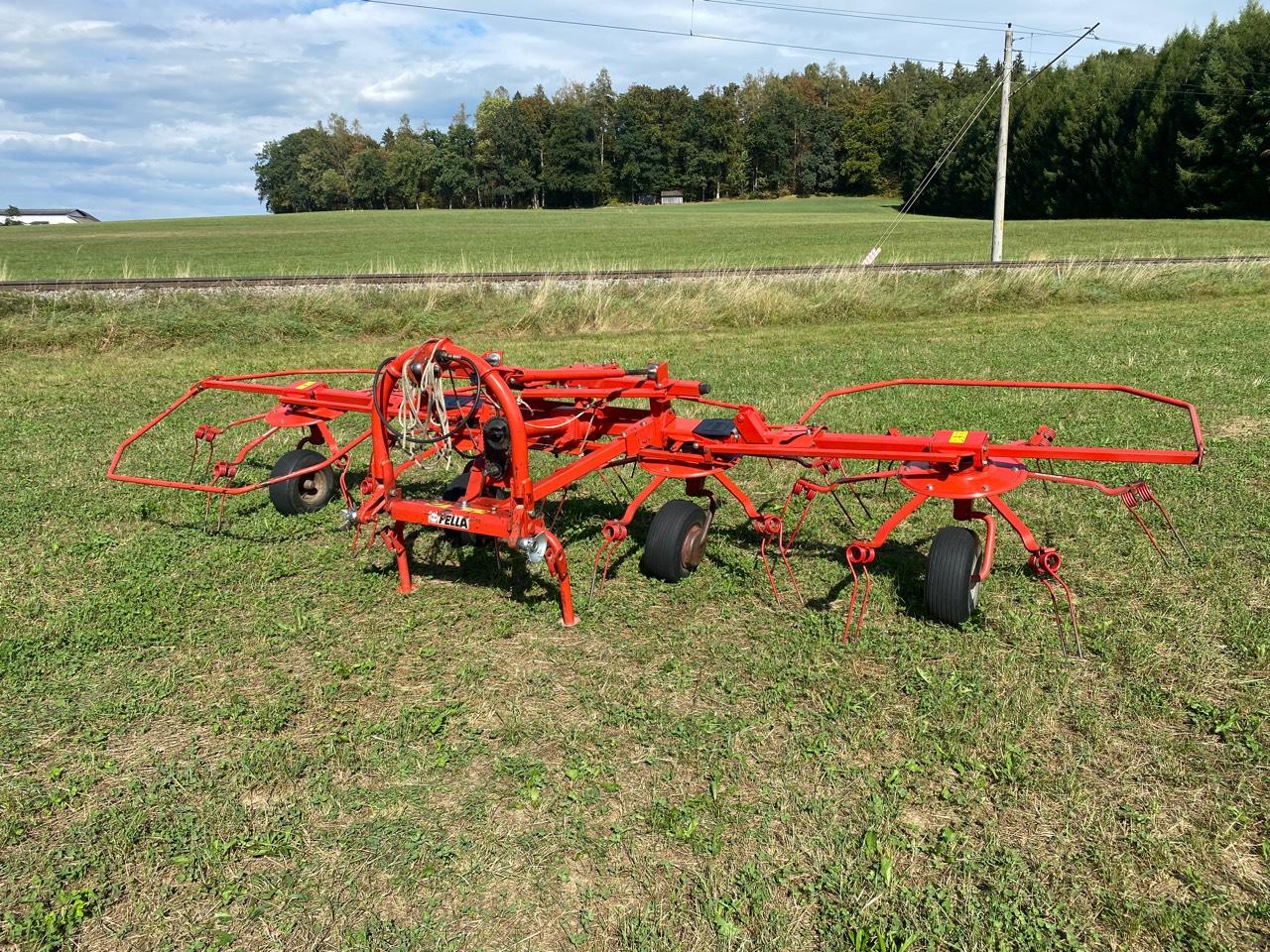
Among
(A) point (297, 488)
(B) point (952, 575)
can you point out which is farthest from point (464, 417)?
(B) point (952, 575)

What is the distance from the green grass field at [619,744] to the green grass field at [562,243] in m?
19.9

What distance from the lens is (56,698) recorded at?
4.62 meters

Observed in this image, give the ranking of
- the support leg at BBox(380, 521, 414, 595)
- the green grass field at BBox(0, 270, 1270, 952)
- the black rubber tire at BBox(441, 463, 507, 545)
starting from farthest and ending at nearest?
1. the black rubber tire at BBox(441, 463, 507, 545)
2. the support leg at BBox(380, 521, 414, 595)
3. the green grass field at BBox(0, 270, 1270, 952)

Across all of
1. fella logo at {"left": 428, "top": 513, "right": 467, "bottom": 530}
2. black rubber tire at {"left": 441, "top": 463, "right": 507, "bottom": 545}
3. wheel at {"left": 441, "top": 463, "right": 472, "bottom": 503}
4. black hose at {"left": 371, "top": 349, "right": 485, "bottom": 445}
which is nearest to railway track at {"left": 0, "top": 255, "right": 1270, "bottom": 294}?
black rubber tire at {"left": 441, "top": 463, "right": 507, "bottom": 545}

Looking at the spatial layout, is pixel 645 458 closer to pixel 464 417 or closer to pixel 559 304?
pixel 464 417

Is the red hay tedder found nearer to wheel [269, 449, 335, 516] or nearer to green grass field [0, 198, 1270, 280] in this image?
wheel [269, 449, 335, 516]

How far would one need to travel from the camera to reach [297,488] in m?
7.31

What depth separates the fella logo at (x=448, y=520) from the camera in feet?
16.8

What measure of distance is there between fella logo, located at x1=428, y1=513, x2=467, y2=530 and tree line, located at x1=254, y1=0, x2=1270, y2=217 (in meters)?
60.7

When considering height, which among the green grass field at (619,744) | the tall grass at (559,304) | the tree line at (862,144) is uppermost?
the tree line at (862,144)

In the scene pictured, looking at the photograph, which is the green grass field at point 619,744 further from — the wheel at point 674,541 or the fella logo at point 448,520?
the fella logo at point 448,520

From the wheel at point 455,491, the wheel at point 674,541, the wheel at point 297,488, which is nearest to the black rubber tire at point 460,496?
the wheel at point 455,491

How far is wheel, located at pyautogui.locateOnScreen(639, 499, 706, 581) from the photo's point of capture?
5.84 m

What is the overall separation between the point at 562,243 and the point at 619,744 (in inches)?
1720
